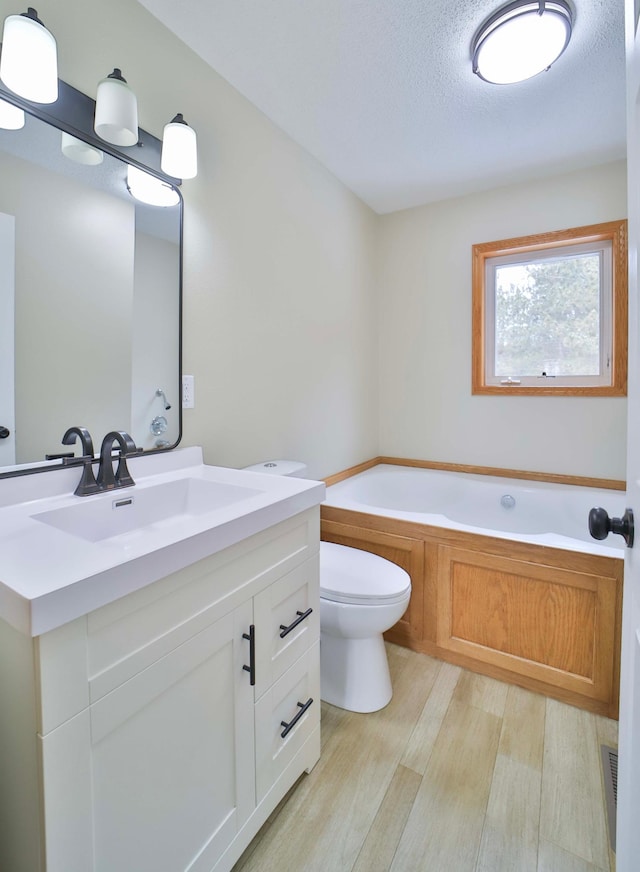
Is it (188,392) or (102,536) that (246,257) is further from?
(102,536)

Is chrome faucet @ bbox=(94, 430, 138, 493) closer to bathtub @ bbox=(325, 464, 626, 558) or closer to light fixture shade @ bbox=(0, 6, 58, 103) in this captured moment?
light fixture shade @ bbox=(0, 6, 58, 103)

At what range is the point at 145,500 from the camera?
1.20m

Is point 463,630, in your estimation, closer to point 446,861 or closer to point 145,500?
point 446,861

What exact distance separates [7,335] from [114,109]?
71cm

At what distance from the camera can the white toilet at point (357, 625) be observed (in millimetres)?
1470

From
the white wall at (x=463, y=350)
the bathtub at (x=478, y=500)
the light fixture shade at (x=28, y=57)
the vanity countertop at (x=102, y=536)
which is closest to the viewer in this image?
the vanity countertop at (x=102, y=536)

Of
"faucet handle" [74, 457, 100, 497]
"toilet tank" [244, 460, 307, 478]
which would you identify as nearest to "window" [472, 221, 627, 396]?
"toilet tank" [244, 460, 307, 478]

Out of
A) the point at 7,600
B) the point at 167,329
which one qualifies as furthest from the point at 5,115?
the point at 7,600

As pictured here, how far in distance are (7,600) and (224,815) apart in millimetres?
765

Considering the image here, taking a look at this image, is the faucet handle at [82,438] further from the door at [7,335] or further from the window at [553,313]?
the window at [553,313]

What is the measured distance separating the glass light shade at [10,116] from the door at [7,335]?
8.5 inches

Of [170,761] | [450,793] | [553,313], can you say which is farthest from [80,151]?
[553,313]

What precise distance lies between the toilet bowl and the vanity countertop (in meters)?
0.51

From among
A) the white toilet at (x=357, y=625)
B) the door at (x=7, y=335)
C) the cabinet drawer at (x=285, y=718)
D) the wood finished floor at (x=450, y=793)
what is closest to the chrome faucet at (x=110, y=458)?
the door at (x=7, y=335)
